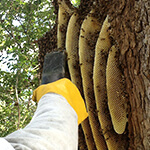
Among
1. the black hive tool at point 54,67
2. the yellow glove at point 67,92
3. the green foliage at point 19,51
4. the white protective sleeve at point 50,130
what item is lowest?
the white protective sleeve at point 50,130

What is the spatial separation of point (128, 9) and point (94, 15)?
624mm

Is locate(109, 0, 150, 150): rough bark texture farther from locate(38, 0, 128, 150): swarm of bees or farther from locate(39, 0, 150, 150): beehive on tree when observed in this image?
locate(38, 0, 128, 150): swarm of bees

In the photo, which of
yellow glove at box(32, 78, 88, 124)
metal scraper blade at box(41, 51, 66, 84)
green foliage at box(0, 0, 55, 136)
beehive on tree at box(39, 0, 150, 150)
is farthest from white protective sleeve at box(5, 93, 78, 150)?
green foliage at box(0, 0, 55, 136)

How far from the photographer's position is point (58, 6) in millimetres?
2990

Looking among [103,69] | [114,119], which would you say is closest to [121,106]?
[114,119]

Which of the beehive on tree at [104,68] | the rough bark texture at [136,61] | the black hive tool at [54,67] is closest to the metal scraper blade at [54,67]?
the black hive tool at [54,67]

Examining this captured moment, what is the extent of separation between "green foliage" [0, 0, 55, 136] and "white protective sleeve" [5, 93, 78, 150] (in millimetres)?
3451

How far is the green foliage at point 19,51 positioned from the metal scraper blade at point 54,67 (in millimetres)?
2326

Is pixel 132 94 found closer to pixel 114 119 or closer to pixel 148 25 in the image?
pixel 114 119

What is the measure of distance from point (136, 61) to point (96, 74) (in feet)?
1.77

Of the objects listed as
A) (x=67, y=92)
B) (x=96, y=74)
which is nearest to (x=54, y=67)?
(x=96, y=74)

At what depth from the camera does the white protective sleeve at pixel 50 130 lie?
37.1 inches

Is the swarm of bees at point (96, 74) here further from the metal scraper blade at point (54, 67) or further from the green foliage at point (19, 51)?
the green foliage at point (19, 51)

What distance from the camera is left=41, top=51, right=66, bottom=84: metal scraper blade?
6.87 ft
